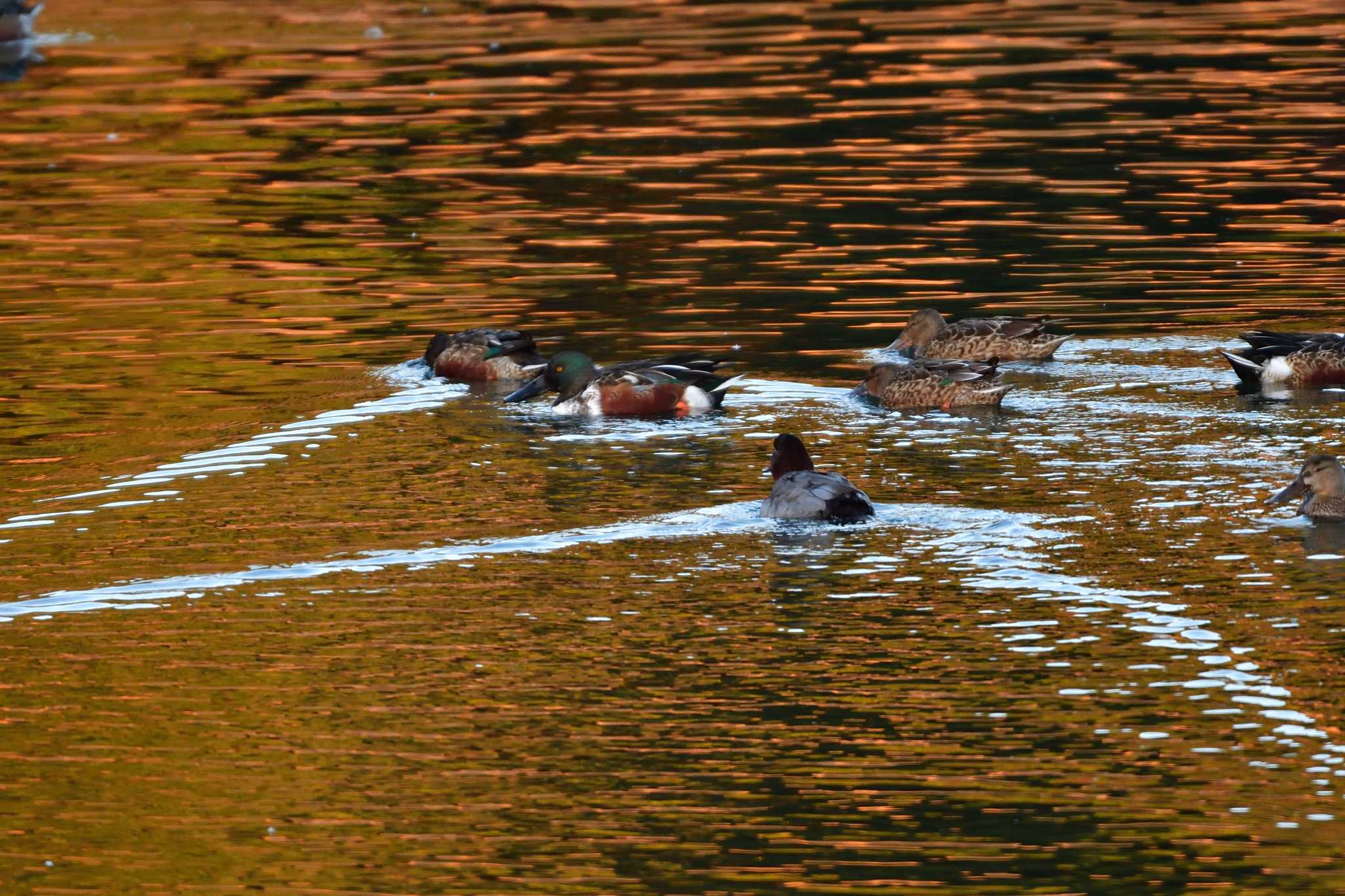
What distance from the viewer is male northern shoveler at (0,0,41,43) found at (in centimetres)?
4459

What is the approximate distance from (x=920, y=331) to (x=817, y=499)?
5758mm

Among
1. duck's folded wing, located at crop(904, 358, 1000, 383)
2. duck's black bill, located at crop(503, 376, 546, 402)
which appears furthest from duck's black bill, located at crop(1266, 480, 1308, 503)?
duck's black bill, located at crop(503, 376, 546, 402)

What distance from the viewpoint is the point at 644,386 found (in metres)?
17.1

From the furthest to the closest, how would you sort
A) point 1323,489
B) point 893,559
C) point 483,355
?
1. point 483,355
2. point 1323,489
3. point 893,559

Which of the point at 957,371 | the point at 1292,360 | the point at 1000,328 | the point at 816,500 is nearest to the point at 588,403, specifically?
the point at 957,371

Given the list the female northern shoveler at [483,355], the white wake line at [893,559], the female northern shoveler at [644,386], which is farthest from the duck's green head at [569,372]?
the white wake line at [893,559]

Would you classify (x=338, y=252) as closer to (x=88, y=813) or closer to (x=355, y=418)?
(x=355, y=418)

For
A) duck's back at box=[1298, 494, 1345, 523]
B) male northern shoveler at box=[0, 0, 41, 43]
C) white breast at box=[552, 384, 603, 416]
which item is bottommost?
duck's back at box=[1298, 494, 1345, 523]

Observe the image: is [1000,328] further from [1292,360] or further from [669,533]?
[669,533]

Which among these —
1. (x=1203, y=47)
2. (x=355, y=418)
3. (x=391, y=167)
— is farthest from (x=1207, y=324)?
(x=1203, y=47)

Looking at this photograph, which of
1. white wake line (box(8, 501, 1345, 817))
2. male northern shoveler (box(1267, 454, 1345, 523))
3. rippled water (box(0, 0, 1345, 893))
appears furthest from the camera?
male northern shoveler (box(1267, 454, 1345, 523))

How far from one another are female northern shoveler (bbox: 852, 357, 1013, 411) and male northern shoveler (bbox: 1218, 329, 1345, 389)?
68.3 inches

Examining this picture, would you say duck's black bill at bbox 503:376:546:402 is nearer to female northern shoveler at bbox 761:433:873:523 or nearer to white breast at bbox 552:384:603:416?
white breast at bbox 552:384:603:416

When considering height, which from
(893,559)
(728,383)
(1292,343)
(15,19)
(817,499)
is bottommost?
(893,559)
